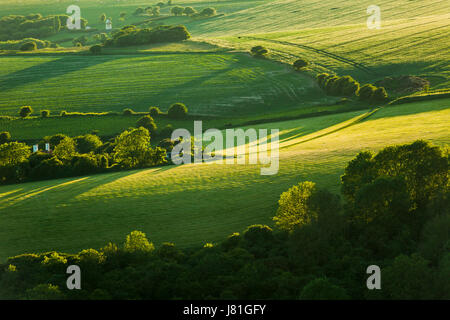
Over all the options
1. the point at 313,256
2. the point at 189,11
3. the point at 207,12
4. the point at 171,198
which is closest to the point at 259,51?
the point at 207,12

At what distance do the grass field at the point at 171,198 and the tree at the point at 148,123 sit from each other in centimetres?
2489

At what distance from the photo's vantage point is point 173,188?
47062mm

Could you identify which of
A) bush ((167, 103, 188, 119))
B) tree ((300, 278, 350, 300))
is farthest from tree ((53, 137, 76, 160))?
tree ((300, 278, 350, 300))

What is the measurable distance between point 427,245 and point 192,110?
218ft

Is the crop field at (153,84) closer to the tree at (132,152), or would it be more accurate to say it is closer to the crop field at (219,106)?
the crop field at (219,106)

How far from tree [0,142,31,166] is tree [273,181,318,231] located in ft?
122

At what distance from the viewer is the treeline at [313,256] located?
2797 centimetres

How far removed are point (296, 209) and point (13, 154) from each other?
40.0 m

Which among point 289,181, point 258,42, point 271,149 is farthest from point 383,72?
point 289,181

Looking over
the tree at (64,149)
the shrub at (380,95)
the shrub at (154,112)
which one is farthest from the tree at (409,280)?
the shrub at (154,112)

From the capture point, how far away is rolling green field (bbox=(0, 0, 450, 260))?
1634 inches

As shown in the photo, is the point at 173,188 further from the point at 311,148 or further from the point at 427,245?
the point at 427,245

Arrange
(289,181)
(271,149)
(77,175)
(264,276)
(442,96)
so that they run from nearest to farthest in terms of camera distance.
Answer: (264,276), (289,181), (77,175), (271,149), (442,96)

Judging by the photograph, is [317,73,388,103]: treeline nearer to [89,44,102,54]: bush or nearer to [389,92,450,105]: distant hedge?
[389,92,450,105]: distant hedge
